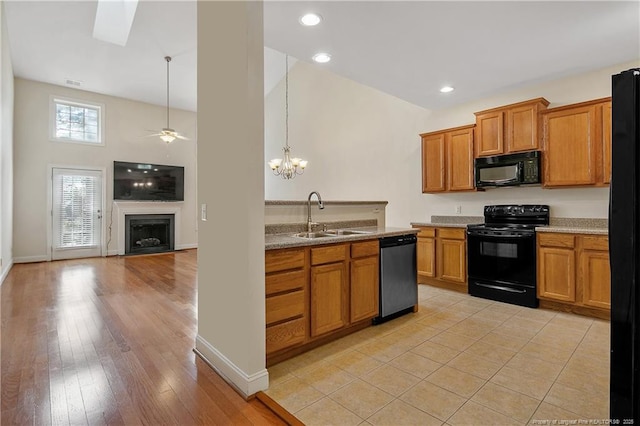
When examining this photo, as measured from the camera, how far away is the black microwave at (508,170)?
3920 mm

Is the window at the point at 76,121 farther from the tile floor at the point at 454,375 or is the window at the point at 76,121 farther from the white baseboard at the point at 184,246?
the tile floor at the point at 454,375

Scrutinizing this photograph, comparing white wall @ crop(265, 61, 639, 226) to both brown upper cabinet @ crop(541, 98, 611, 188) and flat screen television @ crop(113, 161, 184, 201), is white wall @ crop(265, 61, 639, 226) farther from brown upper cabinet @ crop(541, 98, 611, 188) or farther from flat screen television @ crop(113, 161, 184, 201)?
flat screen television @ crop(113, 161, 184, 201)

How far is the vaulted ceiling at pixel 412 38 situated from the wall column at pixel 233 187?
70 centimetres

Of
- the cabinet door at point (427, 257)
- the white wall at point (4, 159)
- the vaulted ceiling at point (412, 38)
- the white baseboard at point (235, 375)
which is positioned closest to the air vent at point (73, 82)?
the vaulted ceiling at point (412, 38)

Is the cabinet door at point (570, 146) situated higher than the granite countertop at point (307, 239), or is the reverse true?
the cabinet door at point (570, 146)

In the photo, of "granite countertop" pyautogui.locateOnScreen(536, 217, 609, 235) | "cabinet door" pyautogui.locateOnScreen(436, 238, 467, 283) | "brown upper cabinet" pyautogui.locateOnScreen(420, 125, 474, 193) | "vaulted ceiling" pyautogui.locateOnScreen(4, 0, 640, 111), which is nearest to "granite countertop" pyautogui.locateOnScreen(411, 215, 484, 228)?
"cabinet door" pyautogui.locateOnScreen(436, 238, 467, 283)

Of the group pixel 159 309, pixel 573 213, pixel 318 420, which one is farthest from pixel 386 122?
pixel 318 420

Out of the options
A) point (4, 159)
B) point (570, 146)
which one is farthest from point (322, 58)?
point (4, 159)

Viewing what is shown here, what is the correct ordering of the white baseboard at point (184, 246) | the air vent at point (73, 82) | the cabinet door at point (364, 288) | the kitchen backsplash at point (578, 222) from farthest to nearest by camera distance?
1. the white baseboard at point (184, 246)
2. the air vent at point (73, 82)
3. the kitchen backsplash at point (578, 222)
4. the cabinet door at point (364, 288)

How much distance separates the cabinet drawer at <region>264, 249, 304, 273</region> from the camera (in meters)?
2.26

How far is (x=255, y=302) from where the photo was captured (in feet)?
6.55

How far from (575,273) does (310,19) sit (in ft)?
12.3

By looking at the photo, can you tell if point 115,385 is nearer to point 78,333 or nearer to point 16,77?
point 78,333

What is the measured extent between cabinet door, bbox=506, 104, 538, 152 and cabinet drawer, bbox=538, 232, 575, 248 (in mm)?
1098
